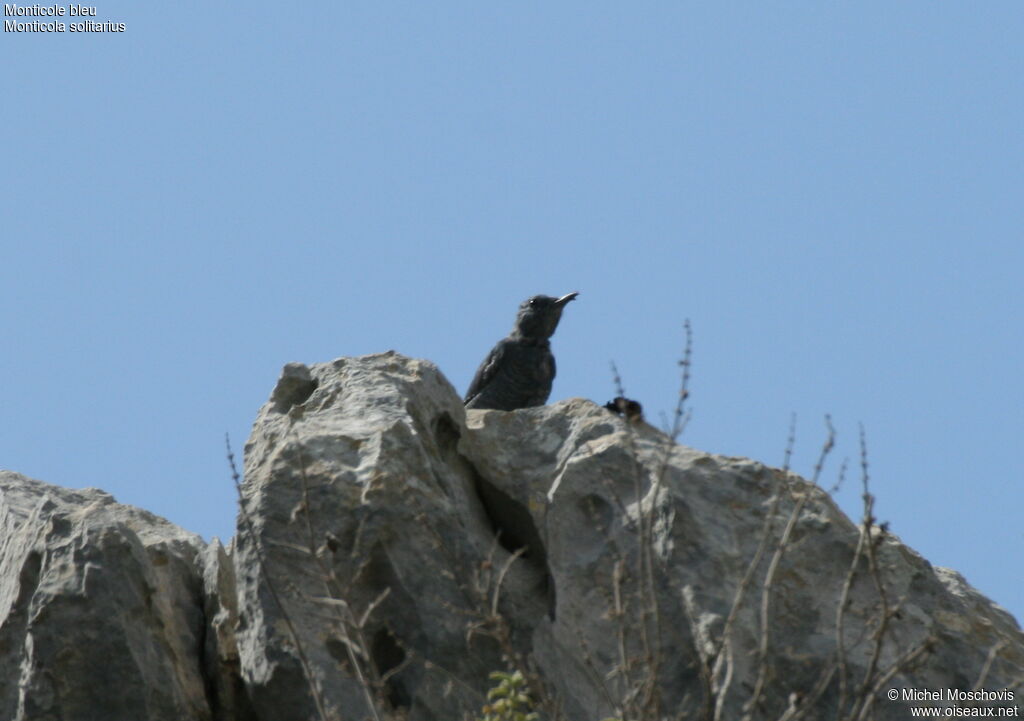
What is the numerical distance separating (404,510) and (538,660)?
939 mm

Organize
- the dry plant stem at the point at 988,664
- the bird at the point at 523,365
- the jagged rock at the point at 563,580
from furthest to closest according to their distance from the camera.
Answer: the bird at the point at 523,365 < the jagged rock at the point at 563,580 < the dry plant stem at the point at 988,664

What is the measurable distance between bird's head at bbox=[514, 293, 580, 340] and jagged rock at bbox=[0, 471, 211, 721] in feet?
13.4

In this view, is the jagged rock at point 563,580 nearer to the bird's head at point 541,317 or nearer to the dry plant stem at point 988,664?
the dry plant stem at point 988,664

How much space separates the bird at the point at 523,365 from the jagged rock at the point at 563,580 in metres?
3.02

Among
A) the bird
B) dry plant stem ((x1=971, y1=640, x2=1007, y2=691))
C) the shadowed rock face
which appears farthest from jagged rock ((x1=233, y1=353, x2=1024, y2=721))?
the bird

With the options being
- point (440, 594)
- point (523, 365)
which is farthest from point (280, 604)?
point (523, 365)

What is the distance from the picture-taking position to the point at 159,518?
8.39 m

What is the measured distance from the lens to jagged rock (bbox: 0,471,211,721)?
21.9 feet

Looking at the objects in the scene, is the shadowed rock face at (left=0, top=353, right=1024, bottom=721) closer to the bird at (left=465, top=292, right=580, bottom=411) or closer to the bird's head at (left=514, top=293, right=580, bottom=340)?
the bird at (left=465, top=292, right=580, bottom=411)

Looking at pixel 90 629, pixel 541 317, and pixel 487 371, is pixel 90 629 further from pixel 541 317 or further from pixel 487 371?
pixel 541 317

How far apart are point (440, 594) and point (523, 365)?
13.4ft

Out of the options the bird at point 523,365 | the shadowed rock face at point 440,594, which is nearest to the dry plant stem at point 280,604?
the shadowed rock face at point 440,594

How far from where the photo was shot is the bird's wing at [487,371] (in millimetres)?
10852

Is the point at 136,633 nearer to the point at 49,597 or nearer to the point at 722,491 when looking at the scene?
the point at 49,597
